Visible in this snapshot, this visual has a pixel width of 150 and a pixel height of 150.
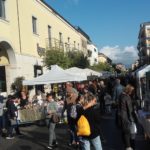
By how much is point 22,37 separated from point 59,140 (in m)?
14.7

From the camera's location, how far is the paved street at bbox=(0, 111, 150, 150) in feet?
40.1

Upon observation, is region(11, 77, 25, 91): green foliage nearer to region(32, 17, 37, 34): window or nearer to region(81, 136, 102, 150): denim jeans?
region(32, 17, 37, 34): window

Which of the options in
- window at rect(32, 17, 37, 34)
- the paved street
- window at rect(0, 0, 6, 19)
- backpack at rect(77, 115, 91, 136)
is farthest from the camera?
window at rect(32, 17, 37, 34)

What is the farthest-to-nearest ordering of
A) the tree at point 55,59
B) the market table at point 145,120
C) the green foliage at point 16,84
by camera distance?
the tree at point 55,59 < the green foliage at point 16,84 < the market table at point 145,120

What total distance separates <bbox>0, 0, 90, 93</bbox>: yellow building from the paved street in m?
8.83

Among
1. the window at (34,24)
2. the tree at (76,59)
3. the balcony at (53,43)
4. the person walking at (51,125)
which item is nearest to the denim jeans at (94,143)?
the person walking at (51,125)

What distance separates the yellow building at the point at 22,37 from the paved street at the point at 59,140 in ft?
29.0

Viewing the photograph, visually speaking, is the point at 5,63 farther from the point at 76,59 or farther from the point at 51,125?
the point at 51,125

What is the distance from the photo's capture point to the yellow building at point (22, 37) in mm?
25359

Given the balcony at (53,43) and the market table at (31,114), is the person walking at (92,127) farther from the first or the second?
the balcony at (53,43)

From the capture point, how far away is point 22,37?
91.0 feet

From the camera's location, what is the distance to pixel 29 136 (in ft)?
51.5

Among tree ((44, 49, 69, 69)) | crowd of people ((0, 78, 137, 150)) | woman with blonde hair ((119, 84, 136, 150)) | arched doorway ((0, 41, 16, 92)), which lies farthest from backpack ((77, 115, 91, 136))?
tree ((44, 49, 69, 69))

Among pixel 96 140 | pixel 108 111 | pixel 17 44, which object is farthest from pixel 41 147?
pixel 17 44
